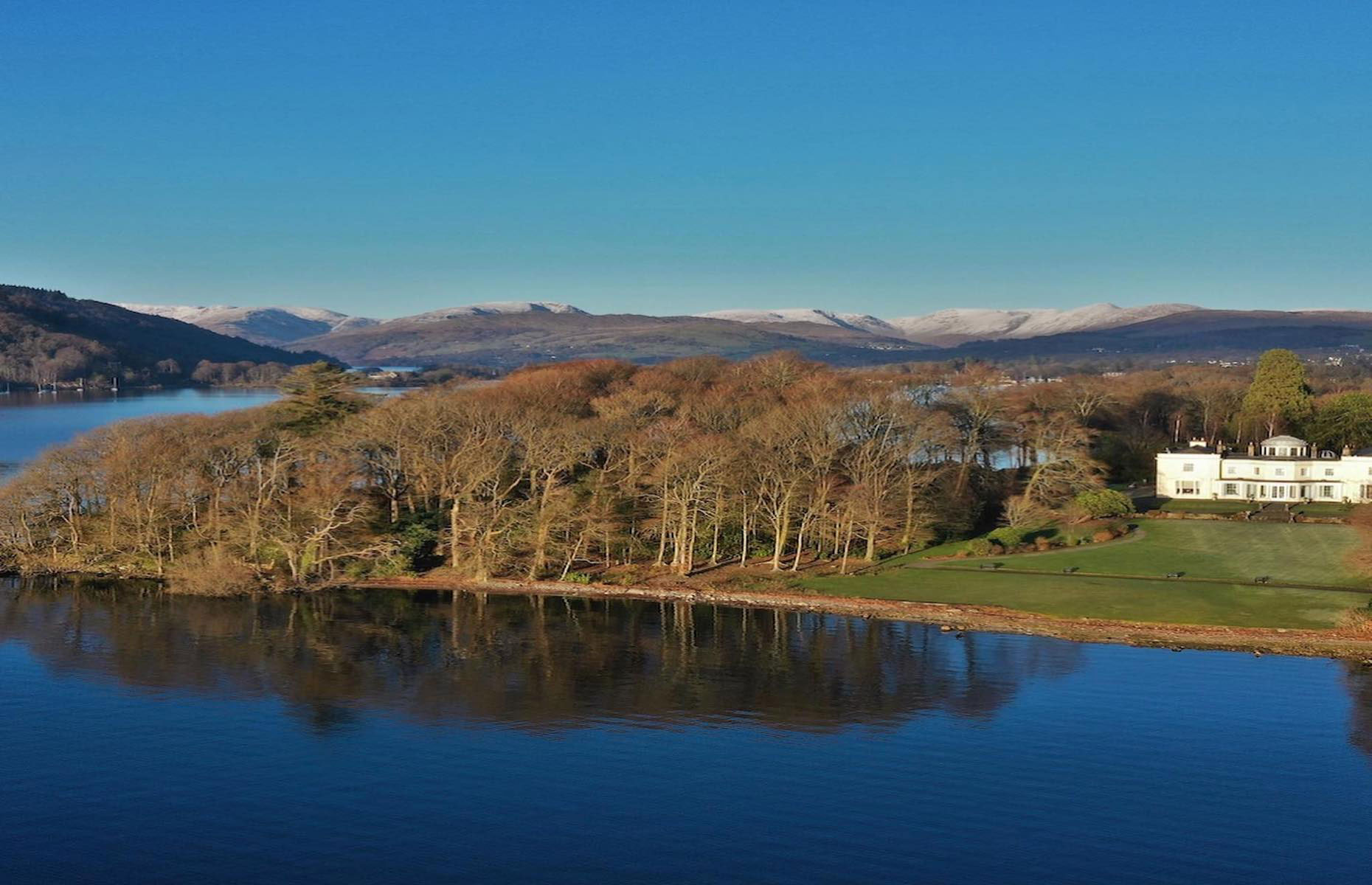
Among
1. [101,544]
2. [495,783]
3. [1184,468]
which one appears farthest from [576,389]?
[495,783]

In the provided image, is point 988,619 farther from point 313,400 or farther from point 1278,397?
point 1278,397

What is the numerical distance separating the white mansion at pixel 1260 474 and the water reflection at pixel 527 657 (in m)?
34.7

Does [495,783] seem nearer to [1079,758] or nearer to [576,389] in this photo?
[1079,758]

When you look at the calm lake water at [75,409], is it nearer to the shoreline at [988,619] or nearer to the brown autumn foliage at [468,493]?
the brown autumn foliage at [468,493]

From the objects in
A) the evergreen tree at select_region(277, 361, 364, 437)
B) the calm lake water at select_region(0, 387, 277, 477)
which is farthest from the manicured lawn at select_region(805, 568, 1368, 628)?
the calm lake water at select_region(0, 387, 277, 477)

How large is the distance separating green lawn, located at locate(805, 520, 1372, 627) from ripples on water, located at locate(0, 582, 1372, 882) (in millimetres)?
4161

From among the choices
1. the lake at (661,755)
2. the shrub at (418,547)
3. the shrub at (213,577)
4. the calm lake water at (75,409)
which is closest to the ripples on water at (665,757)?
the lake at (661,755)

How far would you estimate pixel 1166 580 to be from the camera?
44.7m

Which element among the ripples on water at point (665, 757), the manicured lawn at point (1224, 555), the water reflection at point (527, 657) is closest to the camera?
the ripples on water at point (665, 757)

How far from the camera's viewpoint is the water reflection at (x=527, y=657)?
3120 centimetres

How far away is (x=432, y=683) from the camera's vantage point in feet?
109

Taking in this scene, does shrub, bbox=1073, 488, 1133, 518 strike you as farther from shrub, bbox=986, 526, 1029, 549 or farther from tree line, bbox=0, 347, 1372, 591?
shrub, bbox=986, 526, 1029, 549

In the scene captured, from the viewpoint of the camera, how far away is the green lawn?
3981 centimetres

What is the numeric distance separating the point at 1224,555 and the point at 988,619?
15.5m
